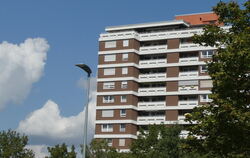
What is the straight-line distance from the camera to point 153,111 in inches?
3204

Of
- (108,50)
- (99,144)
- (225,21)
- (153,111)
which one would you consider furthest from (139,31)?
(225,21)

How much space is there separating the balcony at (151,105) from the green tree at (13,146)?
22048 mm

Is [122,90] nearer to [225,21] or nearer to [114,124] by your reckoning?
[114,124]

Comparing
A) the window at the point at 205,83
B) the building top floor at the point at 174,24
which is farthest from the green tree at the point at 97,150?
the building top floor at the point at 174,24

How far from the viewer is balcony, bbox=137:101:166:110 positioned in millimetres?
80312

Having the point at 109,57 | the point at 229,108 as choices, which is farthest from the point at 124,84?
the point at 229,108

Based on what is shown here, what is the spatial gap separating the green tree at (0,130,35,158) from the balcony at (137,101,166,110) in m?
22.0

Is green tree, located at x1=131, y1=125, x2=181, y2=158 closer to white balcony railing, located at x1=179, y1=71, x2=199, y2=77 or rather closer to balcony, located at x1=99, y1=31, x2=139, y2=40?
white balcony railing, located at x1=179, y1=71, x2=199, y2=77

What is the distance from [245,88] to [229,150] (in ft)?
8.72

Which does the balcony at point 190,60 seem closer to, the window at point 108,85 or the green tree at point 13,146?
the window at point 108,85

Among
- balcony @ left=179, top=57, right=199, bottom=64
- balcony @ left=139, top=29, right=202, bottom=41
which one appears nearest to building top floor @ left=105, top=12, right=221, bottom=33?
balcony @ left=139, top=29, right=202, bottom=41

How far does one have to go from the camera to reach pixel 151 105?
81.4m

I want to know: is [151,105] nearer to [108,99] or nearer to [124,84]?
[124,84]

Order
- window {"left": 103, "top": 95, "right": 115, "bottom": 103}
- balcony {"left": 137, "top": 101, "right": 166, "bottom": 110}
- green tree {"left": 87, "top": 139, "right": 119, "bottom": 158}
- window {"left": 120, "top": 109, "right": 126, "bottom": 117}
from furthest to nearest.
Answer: window {"left": 103, "top": 95, "right": 115, "bottom": 103} → window {"left": 120, "top": 109, "right": 126, "bottom": 117} → balcony {"left": 137, "top": 101, "right": 166, "bottom": 110} → green tree {"left": 87, "top": 139, "right": 119, "bottom": 158}
